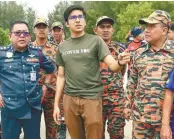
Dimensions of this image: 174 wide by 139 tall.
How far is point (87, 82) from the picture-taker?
3.83 metres

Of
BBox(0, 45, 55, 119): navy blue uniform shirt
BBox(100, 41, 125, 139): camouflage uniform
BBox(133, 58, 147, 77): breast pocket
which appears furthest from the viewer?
BBox(100, 41, 125, 139): camouflage uniform

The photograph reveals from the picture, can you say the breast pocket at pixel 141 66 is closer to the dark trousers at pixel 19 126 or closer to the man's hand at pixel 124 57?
the man's hand at pixel 124 57

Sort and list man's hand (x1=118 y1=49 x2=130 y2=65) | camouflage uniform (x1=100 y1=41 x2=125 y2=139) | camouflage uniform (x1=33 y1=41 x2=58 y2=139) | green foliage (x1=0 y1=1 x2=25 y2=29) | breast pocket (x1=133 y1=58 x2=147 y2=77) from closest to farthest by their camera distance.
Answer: man's hand (x1=118 y1=49 x2=130 y2=65) < breast pocket (x1=133 y1=58 x2=147 y2=77) < camouflage uniform (x1=100 y1=41 x2=125 y2=139) < camouflage uniform (x1=33 y1=41 x2=58 y2=139) < green foliage (x1=0 y1=1 x2=25 y2=29)

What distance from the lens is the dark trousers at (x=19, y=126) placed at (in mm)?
4184

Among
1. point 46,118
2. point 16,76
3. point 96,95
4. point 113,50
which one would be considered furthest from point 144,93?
point 46,118

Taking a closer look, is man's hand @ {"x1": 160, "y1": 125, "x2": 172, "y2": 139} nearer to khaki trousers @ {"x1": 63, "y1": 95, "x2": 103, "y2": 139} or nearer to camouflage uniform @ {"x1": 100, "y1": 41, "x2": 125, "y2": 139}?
khaki trousers @ {"x1": 63, "y1": 95, "x2": 103, "y2": 139}

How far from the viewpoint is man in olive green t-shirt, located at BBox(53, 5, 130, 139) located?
150 inches

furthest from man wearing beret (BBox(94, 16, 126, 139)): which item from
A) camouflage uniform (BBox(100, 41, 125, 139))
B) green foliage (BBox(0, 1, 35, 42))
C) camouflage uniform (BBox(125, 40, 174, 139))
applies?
green foliage (BBox(0, 1, 35, 42))

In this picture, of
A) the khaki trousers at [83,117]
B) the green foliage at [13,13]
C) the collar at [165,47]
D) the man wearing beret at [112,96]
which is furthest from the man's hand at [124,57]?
the green foliage at [13,13]

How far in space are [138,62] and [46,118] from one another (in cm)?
213

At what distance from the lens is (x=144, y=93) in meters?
3.68

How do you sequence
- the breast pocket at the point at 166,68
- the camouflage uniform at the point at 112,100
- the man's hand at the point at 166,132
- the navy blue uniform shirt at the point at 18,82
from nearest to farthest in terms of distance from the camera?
1. the man's hand at the point at 166,132
2. the breast pocket at the point at 166,68
3. the navy blue uniform shirt at the point at 18,82
4. the camouflage uniform at the point at 112,100

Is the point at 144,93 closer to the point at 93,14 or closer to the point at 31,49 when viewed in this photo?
the point at 31,49

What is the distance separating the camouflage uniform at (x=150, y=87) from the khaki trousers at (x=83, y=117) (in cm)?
40
